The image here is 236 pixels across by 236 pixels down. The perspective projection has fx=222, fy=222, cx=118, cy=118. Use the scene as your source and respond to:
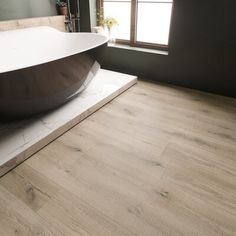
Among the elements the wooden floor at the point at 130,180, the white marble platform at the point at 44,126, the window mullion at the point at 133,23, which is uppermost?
the window mullion at the point at 133,23

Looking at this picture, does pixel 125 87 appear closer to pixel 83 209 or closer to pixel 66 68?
pixel 66 68

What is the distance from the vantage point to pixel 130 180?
1.50m

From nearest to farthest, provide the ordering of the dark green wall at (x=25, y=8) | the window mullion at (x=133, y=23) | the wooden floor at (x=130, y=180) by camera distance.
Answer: the wooden floor at (x=130, y=180) < the dark green wall at (x=25, y=8) < the window mullion at (x=133, y=23)

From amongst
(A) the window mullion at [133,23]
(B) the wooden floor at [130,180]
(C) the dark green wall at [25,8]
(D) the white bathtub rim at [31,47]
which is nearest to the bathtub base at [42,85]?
(B) the wooden floor at [130,180]

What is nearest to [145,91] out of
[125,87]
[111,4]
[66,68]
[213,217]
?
[125,87]

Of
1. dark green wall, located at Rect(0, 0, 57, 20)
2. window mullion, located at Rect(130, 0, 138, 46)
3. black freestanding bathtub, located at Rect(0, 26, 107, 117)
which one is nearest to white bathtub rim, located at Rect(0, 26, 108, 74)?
black freestanding bathtub, located at Rect(0, 26, 107, 117)

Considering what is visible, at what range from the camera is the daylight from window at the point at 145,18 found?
9.57 ft

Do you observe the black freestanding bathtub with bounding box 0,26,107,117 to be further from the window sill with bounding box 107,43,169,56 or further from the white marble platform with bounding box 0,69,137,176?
the window sill with bounding box 107,43,169,56

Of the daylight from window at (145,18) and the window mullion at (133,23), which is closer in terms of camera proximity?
the daylight from window at (145,18)

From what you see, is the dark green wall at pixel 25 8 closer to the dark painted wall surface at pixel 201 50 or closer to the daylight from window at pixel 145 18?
the daylight from window at pixel 145 18

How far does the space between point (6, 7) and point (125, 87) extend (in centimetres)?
169

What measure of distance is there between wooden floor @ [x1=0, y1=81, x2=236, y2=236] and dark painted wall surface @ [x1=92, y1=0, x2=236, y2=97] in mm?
571

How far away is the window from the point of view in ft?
9.63

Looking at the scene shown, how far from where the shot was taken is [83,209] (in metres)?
1.29
